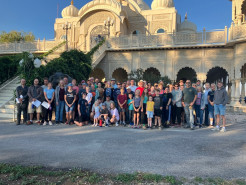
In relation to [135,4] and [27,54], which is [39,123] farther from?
[135,4]

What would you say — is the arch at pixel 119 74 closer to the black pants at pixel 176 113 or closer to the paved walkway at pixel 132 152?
the black pants at pixel 176 113

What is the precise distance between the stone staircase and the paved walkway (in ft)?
13.0

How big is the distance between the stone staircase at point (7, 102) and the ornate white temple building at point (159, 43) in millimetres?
7113

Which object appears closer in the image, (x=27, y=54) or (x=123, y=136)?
(x=123, y=136)

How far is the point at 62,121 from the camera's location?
8.74 meters

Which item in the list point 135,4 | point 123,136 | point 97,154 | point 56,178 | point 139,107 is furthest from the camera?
point 135,4

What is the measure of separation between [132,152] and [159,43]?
48.1 feet

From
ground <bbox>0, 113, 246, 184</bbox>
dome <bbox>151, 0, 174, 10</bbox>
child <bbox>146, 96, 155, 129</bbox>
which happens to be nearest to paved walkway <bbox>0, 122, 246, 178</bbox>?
ground <bbox>0, 113, 246, 184</bbox>

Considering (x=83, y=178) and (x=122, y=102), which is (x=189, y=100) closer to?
(x=122, y=102)

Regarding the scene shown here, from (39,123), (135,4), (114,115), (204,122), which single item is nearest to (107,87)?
(114,115)

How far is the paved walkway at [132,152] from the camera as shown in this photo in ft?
12.4

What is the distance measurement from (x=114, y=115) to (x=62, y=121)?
242 cm

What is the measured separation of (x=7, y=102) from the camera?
11.3 metres

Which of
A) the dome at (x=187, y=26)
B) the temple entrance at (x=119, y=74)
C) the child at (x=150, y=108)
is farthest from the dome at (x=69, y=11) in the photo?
the child at (x=150, y=108)
